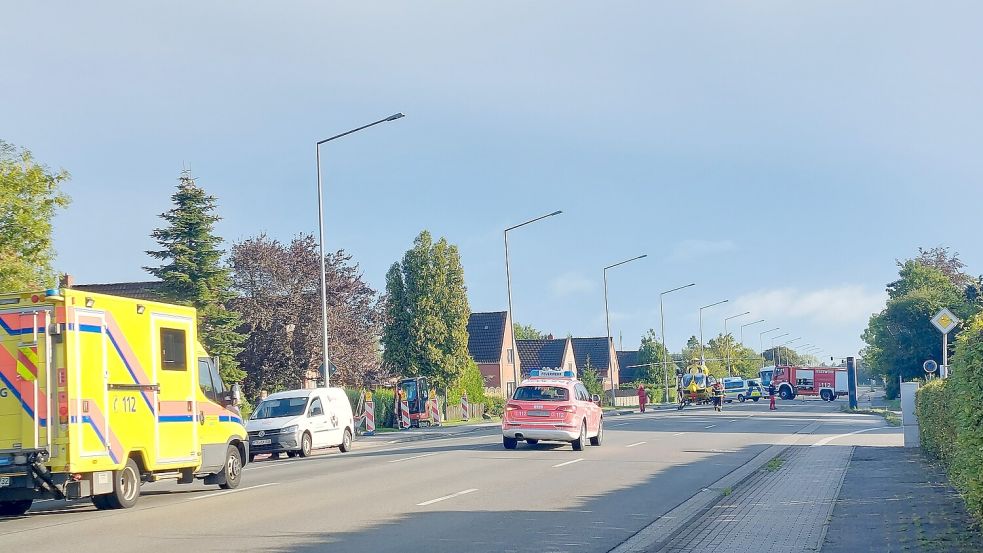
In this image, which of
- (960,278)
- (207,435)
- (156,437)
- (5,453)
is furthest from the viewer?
(960,278)

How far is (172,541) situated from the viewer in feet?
39.6

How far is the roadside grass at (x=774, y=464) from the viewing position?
20344 mm

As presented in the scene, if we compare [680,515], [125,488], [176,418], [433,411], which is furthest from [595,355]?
[680,515]

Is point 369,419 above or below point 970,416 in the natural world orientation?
below

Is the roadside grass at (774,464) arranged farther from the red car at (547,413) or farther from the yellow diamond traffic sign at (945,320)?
the red car at (547,413)

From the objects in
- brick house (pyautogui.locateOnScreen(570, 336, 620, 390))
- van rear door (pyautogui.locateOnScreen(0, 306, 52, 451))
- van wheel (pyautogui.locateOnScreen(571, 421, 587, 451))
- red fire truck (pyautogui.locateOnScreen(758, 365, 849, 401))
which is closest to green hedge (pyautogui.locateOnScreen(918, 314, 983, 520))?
van rear door (pyautogui.locateOnScreen(0, 306, 52, 451))

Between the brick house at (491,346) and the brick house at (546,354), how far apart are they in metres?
10.6

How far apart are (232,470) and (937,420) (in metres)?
12.4

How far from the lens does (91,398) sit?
1488cm

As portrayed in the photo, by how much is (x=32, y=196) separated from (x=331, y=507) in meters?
19.9

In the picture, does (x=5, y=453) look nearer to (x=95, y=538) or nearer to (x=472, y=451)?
(x=95, y=538)

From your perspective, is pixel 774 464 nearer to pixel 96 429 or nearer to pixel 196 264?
pixel 96 429

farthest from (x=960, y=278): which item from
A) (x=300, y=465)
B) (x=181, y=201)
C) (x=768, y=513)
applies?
(x=768, y=513)

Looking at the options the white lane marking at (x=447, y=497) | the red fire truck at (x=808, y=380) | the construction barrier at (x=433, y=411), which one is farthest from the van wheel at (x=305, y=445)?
the red fire truck at (x=808, y=380)
